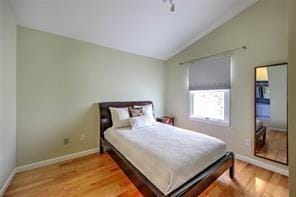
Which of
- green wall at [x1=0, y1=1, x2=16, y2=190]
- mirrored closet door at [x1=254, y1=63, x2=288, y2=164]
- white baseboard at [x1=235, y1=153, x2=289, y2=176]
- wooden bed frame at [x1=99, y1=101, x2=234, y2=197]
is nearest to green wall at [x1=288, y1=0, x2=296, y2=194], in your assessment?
wooden bed frame at [x1=99, y1=101, x2=234, y2=197]

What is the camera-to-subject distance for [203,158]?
1.81 metres

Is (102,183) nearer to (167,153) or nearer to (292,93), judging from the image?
(167,153)

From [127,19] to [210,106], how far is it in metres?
2.60

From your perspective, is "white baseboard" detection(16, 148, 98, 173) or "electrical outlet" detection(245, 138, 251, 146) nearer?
"white baseboard" detection(16, 148, 98, 173)

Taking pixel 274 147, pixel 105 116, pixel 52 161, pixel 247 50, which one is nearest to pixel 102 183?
pixel 52 161

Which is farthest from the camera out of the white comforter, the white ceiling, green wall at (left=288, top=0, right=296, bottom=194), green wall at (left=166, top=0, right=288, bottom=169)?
green wall at (left=166, top=0, right=288, bottom=169)

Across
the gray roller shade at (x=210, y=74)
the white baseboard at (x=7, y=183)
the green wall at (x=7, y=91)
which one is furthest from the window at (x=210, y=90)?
the white baseboard at (x=7, y=183)

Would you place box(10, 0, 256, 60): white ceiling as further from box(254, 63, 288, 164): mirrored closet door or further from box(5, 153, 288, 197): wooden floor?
box(5, 153, 288, 197): wooden floor

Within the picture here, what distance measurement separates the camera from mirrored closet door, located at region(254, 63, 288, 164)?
235 cm

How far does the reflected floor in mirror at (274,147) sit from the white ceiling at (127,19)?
234cm

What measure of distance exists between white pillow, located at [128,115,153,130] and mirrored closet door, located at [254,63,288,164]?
2.02 metres

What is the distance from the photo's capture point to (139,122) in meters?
3.01

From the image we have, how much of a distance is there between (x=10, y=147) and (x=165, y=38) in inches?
136

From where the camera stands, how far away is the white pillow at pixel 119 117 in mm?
3045
